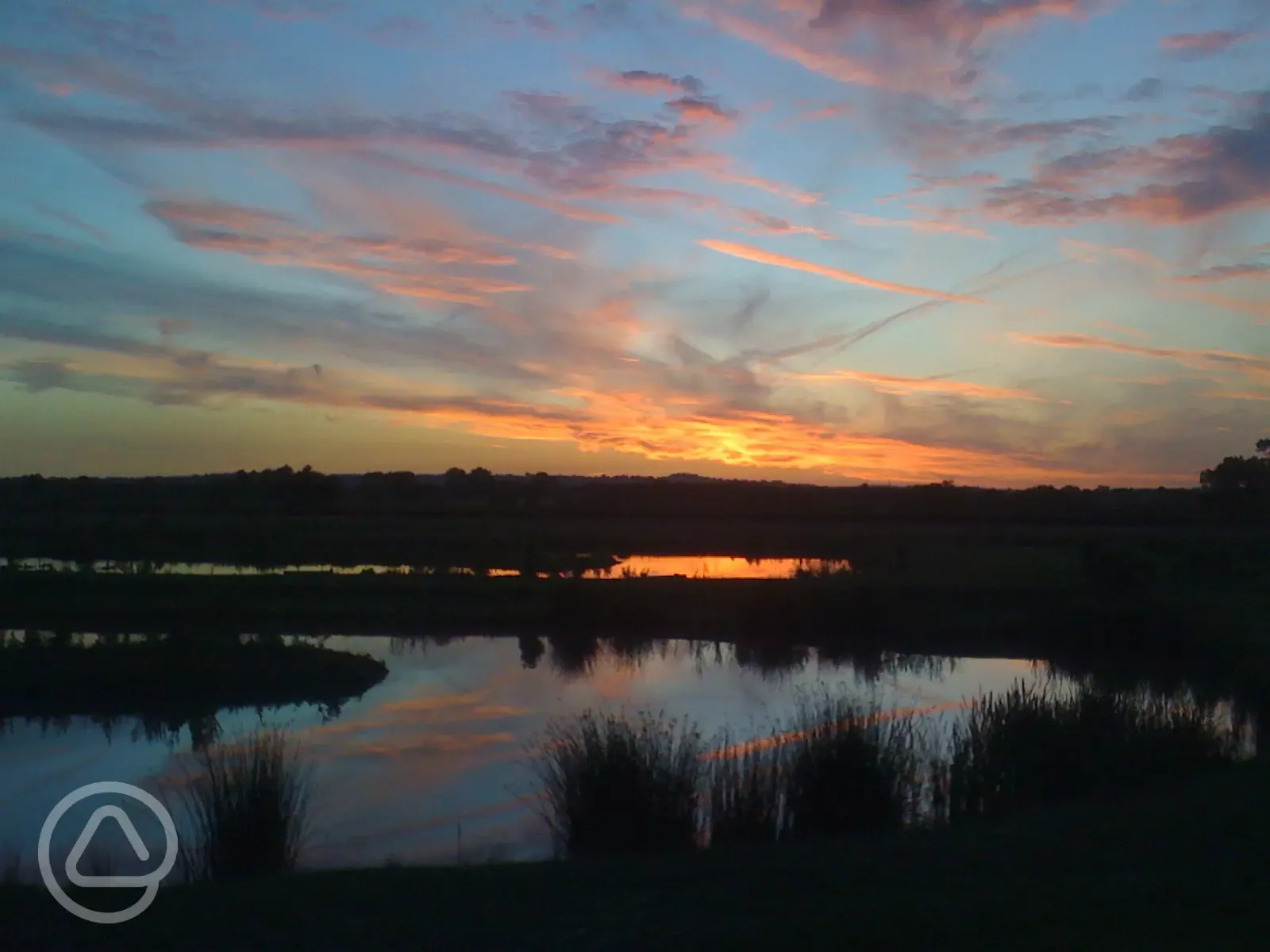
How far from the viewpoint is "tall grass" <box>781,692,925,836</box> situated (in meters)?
10.9

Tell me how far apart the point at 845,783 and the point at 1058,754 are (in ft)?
8.96

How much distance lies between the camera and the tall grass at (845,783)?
10.9m

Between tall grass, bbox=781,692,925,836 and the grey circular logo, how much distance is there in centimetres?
587

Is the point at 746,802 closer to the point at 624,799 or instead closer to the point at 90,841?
the point at 624,799

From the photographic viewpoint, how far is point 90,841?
10.5m

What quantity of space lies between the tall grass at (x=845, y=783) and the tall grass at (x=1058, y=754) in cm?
76

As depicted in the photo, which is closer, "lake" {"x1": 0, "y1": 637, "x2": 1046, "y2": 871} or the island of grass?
"lake" {"x1": 0, "y1": 637, "x2": 1046, "y2": 871}

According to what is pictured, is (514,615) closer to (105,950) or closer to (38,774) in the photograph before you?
(38,774)

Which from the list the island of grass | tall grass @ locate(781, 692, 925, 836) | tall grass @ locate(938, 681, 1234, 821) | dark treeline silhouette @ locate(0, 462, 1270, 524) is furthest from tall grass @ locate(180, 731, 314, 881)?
dark treeline silhouette @ locate(0, 462, 1270, 524)

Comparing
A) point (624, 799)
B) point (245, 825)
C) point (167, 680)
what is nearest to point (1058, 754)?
point (624, 799)

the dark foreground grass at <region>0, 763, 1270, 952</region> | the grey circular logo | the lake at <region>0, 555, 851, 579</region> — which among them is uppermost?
the lake at <region>0, 555, 851, 579</region>

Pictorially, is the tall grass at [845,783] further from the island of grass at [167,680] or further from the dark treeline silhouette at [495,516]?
the dark treeline silhouette at [495,516]

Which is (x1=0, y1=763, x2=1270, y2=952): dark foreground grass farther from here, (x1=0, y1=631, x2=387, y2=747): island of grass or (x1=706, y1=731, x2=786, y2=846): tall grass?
(x1=0, y1=631, x2=387, y2=747): island of grass

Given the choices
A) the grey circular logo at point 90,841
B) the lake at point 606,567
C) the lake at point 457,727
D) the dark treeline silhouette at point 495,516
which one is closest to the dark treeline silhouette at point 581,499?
the dark treeline silhouette at point 495,516
